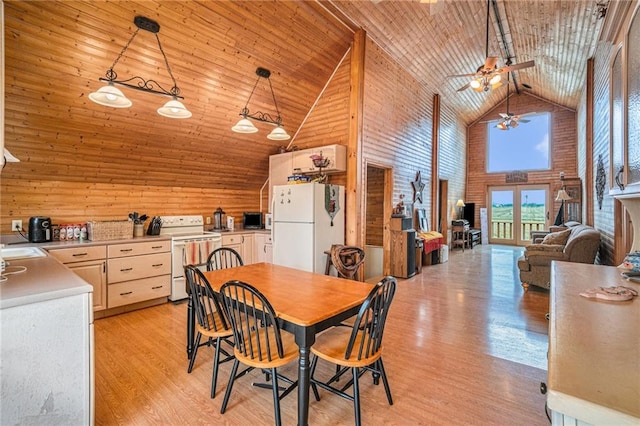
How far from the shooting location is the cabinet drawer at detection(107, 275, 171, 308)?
12.2 ft

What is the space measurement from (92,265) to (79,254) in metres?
0.19

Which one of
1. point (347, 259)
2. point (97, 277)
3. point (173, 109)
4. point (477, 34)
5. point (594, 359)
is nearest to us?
point (594, 359)

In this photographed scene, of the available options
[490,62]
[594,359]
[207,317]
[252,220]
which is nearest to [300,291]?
[207,317]

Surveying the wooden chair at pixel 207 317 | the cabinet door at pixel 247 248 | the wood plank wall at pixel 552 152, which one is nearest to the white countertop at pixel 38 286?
the wooden chair at pixel 207 317

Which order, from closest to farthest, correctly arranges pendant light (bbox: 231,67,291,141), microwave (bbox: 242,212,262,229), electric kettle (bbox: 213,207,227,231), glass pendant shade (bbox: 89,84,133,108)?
glass pendant shade (bbox: 89,84,133,108) → pendant light (bbox: 231,67,291,141) → electric kettle (bbox: 213,207,227,231) → microwave (bbox: 242,212,262,229)

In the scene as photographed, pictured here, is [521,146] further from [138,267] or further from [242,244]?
[138,267]

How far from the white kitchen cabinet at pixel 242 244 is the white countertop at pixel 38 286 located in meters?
2.79

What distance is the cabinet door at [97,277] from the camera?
3.49 metres

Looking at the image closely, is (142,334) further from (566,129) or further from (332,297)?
(566,129)

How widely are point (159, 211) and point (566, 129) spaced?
11343 mm

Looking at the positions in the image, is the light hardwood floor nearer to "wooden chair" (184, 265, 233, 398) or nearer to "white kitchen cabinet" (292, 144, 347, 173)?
"wooden chair" (184, 265, 233, 398)

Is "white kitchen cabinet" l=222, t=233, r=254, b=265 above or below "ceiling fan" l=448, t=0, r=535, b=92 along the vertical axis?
below

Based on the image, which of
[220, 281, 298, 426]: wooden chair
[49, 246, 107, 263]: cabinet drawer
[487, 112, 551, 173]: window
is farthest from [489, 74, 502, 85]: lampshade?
[487, 112, 551, 173]: window

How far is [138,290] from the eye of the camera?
3.92 metres
